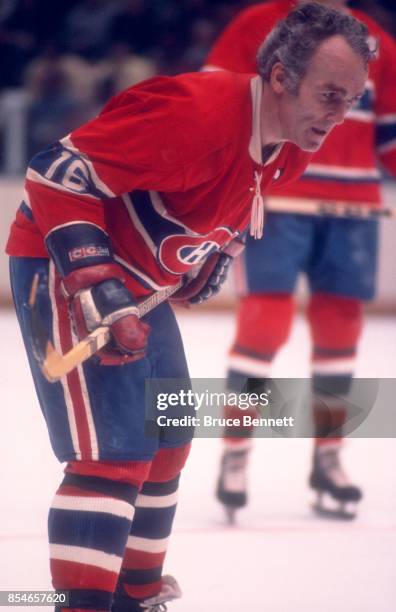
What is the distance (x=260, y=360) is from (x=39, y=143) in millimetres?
3385

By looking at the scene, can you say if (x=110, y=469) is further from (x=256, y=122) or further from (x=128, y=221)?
(x=256, y=122)

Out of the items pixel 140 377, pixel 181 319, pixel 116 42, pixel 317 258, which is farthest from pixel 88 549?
pixel 116 42

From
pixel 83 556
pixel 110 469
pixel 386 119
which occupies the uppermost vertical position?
pixel 386 119

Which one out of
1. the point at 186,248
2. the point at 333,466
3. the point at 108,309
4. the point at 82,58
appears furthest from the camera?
the point at 82,58

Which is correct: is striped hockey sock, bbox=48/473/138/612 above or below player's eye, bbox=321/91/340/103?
below

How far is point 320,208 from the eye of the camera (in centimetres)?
264

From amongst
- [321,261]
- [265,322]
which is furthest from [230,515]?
[321,261]

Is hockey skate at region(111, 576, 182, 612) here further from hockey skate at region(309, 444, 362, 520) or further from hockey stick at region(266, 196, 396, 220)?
hockey stick at region(266, 196, 396, 220)

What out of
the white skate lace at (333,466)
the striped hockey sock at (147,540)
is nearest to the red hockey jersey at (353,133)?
the white skate lace at (333,466)

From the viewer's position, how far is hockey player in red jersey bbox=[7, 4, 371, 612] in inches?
60.1

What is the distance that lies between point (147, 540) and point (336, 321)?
3.35ft

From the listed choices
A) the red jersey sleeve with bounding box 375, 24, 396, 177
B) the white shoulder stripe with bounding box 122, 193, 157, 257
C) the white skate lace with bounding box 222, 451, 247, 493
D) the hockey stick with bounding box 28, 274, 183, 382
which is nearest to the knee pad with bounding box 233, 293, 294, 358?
the white skate lace with bounding box 222, 451, 247, 493

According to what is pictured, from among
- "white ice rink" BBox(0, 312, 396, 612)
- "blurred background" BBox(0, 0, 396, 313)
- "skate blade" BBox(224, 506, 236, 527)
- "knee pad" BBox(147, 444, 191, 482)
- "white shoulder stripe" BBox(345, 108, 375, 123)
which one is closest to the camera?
"knee pad" BBox(147, 444, 191, 482)

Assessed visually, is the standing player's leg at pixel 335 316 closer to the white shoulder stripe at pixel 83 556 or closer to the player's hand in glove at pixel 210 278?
the player's hand in glove at pixel 210 278
